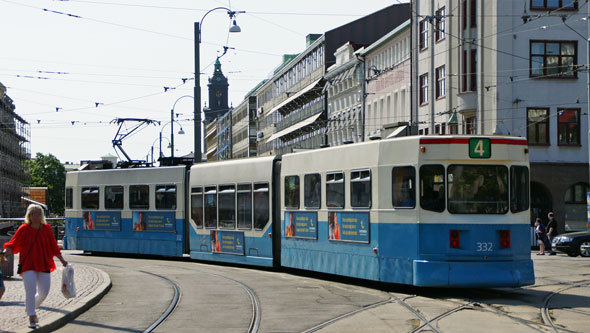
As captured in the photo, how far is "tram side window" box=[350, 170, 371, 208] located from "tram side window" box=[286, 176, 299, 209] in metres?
2.70

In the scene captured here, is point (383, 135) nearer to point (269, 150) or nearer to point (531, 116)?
point (531, 116)

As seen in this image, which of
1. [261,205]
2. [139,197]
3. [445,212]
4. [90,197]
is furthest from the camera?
[90,197]

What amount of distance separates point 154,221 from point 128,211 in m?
1.58

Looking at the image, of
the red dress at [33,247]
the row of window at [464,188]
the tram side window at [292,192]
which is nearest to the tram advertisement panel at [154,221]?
the tram side window at [292,192]

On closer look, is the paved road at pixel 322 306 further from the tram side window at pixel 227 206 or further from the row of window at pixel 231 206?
the tram side window at pixel 227 206

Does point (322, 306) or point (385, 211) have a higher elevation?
point (385, 211)

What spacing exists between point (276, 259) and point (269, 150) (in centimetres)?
8558

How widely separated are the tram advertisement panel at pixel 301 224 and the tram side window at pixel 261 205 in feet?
4.23

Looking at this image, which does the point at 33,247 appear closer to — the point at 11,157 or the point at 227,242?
the point at 227,242

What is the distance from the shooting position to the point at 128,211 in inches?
1178

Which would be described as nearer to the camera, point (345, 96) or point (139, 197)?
point (139, 197)

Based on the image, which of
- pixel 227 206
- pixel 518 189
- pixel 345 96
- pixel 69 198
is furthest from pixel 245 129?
pixel 518 189

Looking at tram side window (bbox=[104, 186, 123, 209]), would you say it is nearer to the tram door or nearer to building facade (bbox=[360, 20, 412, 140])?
the tram door

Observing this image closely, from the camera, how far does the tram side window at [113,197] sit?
30.4m
